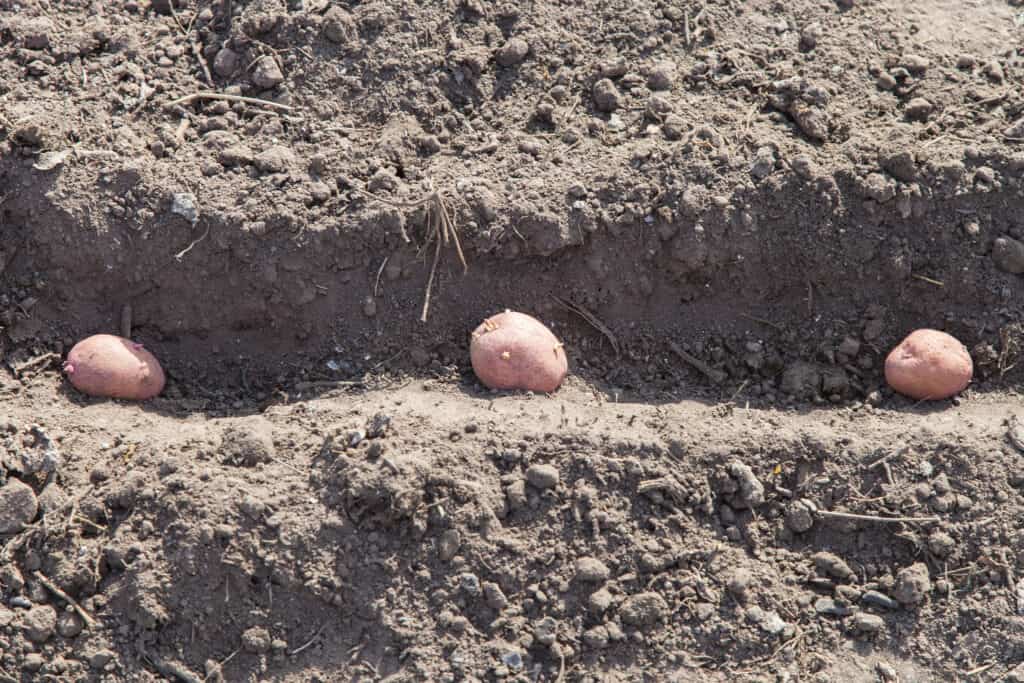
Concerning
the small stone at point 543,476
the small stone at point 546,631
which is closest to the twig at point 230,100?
the small stone at point 543,476

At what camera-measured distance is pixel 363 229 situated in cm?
404

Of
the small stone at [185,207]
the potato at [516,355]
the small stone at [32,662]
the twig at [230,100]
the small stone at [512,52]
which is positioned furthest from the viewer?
the small stone at [512,52]

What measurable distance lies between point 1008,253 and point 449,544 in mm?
2453

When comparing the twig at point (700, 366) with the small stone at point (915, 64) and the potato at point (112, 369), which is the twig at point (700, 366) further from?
the potato at point (112, 369)

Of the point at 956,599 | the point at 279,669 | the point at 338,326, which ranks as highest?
the point at 338,326

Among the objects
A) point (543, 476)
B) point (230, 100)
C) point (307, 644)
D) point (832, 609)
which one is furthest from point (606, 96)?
point (307, 644)

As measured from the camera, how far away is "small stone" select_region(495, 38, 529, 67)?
4363mm

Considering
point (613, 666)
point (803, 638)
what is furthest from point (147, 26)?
point (803, 638)

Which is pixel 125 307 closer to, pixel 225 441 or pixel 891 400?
pixel 225 441

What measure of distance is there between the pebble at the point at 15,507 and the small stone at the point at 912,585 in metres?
2.93

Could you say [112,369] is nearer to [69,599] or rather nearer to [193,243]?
[193,243]

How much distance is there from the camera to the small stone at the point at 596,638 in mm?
3471

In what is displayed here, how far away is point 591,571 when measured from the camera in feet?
11.5

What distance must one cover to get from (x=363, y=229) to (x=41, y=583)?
1.66 metres
